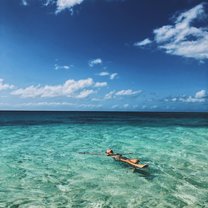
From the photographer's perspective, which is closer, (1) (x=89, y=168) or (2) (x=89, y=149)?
(1) (x=89, y=168)

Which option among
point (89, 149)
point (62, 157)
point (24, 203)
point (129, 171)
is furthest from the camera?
point (89, 149)

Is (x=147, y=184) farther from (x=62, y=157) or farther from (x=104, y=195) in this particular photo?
(x=62, y=157)

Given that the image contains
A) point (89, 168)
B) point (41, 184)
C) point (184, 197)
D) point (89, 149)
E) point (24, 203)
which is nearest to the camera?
point (24, 203)

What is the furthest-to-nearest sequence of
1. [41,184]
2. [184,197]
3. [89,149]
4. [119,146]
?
[119,146], [89,149], [41,184], [184,197]

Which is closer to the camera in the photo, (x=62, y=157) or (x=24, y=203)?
(x=24, y=203)

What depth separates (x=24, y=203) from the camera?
417 inches

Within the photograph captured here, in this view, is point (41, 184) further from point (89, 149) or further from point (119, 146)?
point (119, 146)

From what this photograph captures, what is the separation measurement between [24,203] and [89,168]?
6016 millimetres

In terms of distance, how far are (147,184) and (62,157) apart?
8251mm

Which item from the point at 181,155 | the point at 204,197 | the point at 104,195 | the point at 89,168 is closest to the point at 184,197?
the point at 204,197

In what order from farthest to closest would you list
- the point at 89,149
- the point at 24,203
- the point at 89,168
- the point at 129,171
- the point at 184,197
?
the point at 89,149, the point at 89,168, the point at 129,171, the point at 184,197, the point at 24,203

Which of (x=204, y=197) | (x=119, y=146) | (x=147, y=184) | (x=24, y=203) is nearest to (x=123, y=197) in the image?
(x=147, y=184)

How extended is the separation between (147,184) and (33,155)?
10513 millimetres

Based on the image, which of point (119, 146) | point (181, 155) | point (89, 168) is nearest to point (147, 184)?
point (89, 168)
